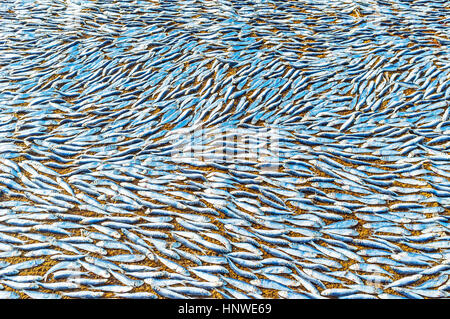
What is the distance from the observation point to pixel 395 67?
6.54 metres

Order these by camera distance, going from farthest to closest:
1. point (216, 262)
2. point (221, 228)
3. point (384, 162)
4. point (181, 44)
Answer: point (181, 44)
point (384, 162)
point (221, 228)
point (216, 262)

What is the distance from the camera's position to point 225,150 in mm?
5168

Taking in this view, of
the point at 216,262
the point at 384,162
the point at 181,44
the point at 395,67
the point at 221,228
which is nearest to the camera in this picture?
the point at 216,262

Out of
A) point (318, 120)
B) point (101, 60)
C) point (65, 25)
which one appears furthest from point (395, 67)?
point (65, 25)

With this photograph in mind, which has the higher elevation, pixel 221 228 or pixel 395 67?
pixel 395 67

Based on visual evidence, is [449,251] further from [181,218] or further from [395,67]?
[395,67]

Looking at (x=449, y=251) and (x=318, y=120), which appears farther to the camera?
(x=318, y=120)

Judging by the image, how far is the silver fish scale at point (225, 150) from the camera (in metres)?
3.88

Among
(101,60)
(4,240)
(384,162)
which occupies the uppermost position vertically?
(101,60)

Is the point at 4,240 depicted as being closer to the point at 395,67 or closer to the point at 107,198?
the point at 107,198

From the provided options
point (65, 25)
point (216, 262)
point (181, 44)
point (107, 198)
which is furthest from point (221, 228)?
point (65, 25)

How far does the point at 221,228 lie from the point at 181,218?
1.52 feet

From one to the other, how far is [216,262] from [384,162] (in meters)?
2.59

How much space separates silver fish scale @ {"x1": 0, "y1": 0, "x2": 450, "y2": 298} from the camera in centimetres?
388
